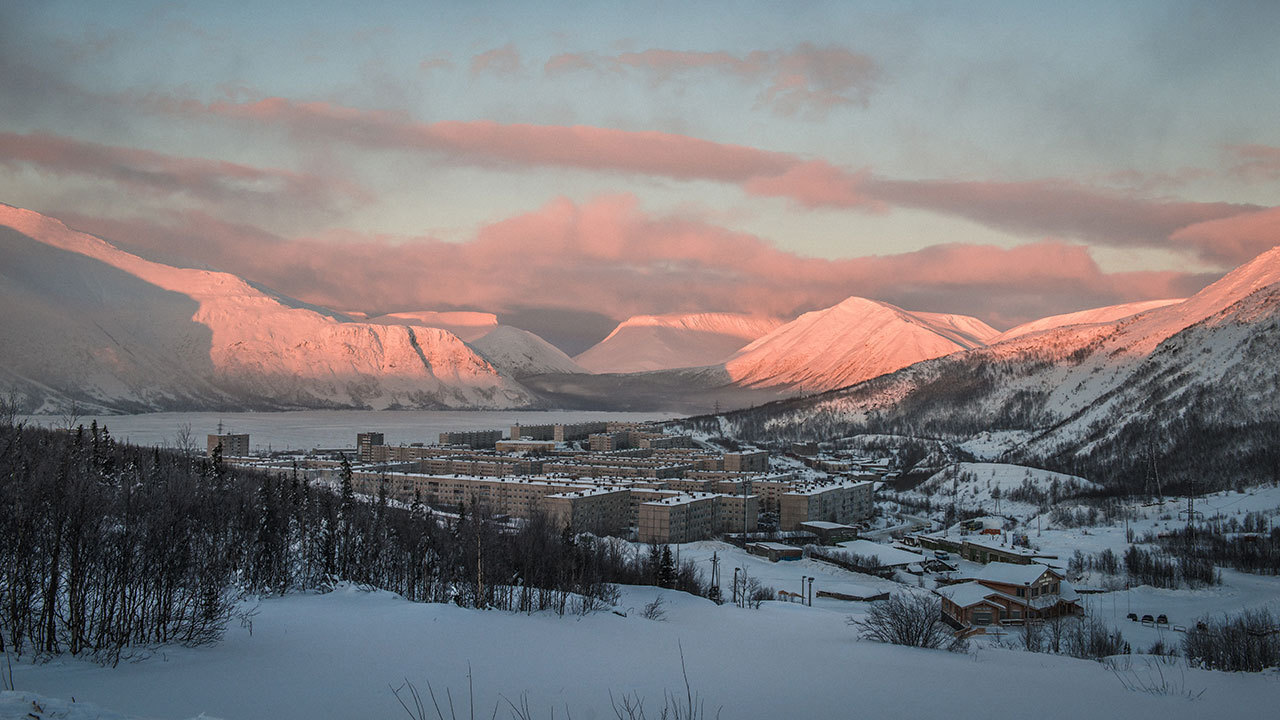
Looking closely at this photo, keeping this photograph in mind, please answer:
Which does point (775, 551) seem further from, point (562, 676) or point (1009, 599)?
point (562, 676)

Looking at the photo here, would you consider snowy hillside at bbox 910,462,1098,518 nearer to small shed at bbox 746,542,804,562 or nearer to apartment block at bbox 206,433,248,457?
small shed at bbox 746,542,804,562

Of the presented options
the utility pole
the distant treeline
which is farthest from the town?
the distant treeline

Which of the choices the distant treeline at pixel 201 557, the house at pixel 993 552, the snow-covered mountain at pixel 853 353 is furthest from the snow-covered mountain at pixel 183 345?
the house at pixel 993 552

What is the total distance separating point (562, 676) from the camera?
272 inches

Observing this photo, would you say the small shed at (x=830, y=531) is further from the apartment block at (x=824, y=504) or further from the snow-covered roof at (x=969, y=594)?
the snow-covered roof at (x=969, y=594)

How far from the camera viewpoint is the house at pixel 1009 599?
1617 centimetres

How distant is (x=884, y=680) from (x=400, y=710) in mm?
3741

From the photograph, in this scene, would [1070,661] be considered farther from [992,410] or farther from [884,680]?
[992,410]

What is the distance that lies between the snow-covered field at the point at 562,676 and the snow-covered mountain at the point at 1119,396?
122 feet

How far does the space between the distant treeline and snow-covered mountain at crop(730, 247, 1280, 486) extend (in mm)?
34717

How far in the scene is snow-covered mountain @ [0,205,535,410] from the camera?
10594cm

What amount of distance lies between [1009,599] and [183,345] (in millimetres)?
137886

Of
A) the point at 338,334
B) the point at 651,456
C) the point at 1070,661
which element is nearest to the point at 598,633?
the point at 1070,661

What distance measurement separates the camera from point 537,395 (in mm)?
165875
